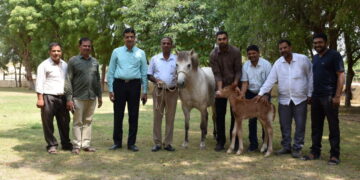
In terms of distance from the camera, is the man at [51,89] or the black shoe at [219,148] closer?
the man at [51,89]

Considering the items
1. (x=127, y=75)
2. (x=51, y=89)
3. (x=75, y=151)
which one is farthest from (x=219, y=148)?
(x=51, y=89)

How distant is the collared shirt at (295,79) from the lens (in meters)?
6.66

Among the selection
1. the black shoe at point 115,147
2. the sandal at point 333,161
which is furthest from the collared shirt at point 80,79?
the sandal at point 333,161

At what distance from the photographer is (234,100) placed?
704cm

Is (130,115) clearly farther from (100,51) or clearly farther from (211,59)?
(100,51)

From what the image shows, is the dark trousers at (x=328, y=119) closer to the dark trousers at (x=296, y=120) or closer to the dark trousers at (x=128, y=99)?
the dark trousers at (x=296, y=120)

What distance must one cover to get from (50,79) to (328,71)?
4947mm

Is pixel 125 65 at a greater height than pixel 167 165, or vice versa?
pixel 125 65

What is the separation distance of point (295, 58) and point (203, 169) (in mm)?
2621

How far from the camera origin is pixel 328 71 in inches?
242

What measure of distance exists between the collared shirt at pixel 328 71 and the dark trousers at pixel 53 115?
4.66 m

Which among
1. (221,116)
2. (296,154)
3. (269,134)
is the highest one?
(221,116)

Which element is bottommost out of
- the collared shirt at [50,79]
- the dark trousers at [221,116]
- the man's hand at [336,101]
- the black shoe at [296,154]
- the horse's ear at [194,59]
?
the black shoe at [296,154]

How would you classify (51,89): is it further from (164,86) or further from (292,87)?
(292,87)
